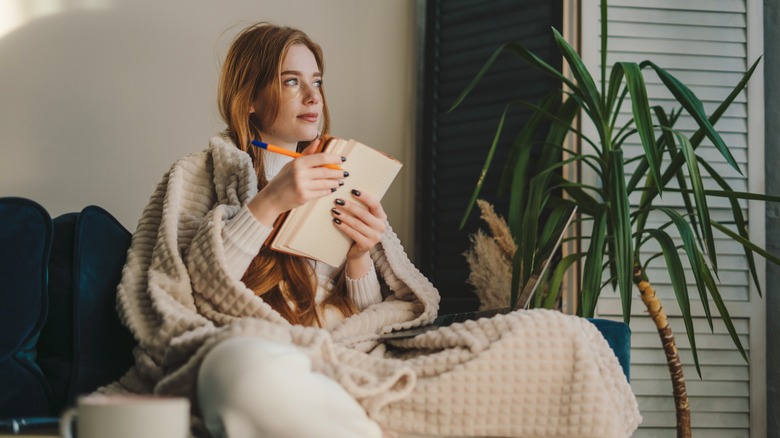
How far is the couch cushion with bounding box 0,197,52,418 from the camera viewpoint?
44.2 inches

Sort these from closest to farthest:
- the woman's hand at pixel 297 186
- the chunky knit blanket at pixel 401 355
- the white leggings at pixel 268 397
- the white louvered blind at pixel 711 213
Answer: the white leggings at pixel 268 397 → the chunky knit blanket at pixel 401 355 → the woman's hand at pixel 297 186 → the white louvered blind at pixel 711 213

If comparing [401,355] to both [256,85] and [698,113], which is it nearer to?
[256,85]

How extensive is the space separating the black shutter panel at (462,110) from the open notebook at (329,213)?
1.01m

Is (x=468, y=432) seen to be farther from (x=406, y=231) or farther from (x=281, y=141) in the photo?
(x=406, y=231)

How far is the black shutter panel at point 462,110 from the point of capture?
2281mm

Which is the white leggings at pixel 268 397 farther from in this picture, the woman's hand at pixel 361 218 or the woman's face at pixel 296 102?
the woman's face at pixel 296 102

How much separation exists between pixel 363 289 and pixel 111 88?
1.11 m

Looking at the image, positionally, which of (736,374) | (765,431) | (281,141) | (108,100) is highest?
(108,100)

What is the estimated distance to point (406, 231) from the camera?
2541mm

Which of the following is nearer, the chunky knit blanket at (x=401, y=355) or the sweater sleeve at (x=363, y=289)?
the chunky knit blanket at (x=401, y=355)

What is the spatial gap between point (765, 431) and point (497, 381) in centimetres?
135

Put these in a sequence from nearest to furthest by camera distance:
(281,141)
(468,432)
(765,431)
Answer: (468,432)
(281,141)
(765,431)

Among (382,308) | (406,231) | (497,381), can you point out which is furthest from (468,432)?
(406,231)

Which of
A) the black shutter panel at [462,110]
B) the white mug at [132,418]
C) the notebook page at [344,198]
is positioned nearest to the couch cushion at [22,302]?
the notebook page at [344,198]
